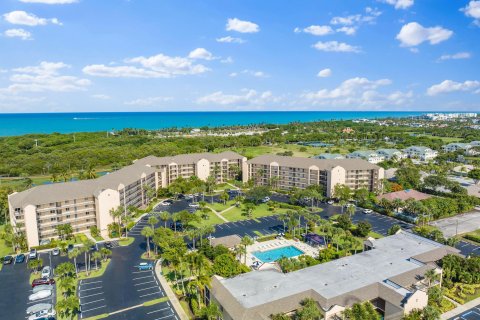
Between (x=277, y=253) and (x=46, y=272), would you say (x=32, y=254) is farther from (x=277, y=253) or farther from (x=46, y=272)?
(x=277, y=253)

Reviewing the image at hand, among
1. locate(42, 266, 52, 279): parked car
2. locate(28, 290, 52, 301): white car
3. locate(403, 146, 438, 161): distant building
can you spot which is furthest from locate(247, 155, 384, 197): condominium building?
locate(403, 146, 438, 161): distant building

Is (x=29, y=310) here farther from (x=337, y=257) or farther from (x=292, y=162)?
(x=292, y=162)

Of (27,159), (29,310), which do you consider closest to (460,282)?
(29,310)

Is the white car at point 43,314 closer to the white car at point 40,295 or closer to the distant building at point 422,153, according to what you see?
the white car at point 40,295

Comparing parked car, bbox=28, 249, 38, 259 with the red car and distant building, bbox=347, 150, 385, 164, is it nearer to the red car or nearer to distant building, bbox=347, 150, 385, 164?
the red car

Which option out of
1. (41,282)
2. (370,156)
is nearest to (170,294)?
(41,282)

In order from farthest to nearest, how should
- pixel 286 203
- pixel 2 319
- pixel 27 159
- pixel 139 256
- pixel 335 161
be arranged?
1. pixel 27 159
2. pixel 335 161
3. pixel 286 203
4. pixel 139 256
5. pixel 2 319
